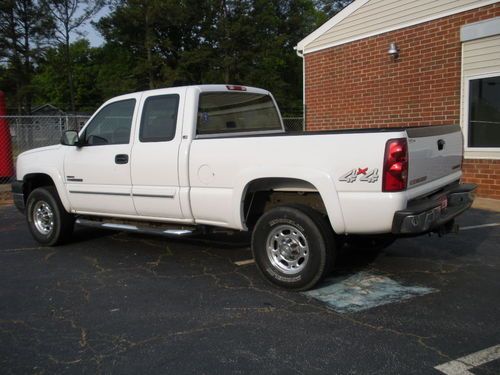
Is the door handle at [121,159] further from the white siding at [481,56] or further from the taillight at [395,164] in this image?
the white siding at [481,56]

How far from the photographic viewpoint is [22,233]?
778cm

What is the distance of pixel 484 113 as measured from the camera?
9.81 meters

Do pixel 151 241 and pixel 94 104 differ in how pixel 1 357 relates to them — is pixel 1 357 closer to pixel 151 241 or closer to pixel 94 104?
pixel 151 241

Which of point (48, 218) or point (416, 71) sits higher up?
point (416, 71)

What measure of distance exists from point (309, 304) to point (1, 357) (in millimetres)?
2382

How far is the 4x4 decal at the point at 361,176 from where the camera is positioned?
13.4 feet

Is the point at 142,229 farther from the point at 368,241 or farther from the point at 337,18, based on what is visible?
the point at 337,18

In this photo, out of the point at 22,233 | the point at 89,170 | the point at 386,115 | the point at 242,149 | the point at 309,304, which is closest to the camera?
the point at 309,304

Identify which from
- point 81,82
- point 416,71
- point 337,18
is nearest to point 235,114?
point 416,71

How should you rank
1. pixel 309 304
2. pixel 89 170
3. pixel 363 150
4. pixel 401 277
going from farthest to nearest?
1. pixel 89 170
2. pixel 401 277
3. pixel 309 304
4. pixel 363 150

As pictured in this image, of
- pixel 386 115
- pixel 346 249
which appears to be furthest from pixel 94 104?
pixel 346 249

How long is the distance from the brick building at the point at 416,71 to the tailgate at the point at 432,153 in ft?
16.4

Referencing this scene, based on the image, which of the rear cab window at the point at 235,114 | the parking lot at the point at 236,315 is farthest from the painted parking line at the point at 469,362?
the rear cab window at the point at 235,114

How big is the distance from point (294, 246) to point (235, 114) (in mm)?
1959
